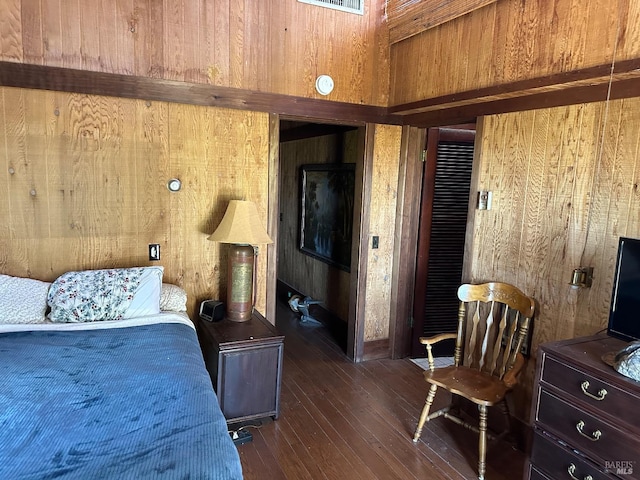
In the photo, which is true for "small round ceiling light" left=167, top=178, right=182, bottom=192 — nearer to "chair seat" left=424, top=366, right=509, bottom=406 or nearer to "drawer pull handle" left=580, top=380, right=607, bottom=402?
"chair seat" left=424, top=366, right=509, bottom=406

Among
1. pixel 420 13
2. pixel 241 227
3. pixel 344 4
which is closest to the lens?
pixel 241 227

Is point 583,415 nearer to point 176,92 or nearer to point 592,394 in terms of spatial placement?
point 592,394

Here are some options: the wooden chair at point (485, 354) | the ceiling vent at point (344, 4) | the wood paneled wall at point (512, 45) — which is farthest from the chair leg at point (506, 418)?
the ceiling vent at point (344, 4)

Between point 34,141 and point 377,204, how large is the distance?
255 cm

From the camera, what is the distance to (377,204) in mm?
3854

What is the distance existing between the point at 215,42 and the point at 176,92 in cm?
46

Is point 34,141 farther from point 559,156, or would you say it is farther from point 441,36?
point 559,156

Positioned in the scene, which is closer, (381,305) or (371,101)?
(371,101)

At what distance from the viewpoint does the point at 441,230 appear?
3947 mm

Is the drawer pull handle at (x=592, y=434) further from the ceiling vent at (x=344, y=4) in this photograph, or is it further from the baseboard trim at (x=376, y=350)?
the ceiling vent at (x=344, y=4)

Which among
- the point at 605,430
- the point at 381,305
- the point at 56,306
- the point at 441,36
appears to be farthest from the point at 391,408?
the point at 441,36

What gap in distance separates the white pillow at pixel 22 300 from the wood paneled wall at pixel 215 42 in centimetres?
134

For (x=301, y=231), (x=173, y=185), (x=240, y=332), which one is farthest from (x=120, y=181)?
(x=301, y=231)

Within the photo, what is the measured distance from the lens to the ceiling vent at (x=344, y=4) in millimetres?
3365
